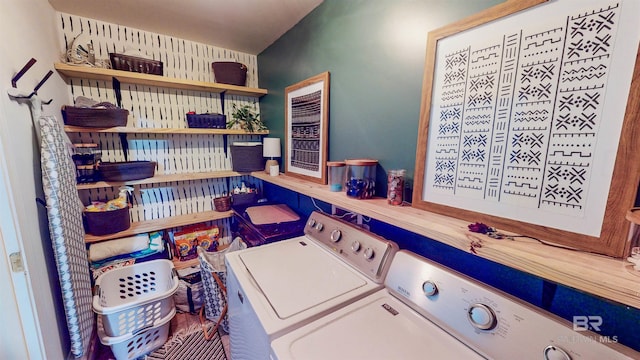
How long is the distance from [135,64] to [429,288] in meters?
2.52

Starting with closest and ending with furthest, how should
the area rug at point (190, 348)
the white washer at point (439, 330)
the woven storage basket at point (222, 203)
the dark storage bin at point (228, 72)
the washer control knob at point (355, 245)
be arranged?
the white washer at point (439, 330) → the washer control knob at point (355, 245) → the area rug at point (190, 348) → the dark storage bin at point (228, 72) → the woven storage basket at point (222, 203)

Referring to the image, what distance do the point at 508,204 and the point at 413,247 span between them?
1.50 feet

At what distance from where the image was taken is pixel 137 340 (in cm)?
162

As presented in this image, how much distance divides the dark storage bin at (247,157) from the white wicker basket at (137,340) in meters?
1.27

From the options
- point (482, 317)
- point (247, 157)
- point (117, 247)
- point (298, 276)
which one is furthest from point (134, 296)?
point (482, 317)

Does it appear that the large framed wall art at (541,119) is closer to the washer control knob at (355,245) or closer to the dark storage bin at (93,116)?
the washer control knob at (355,245)

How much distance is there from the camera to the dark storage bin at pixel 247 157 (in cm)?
224

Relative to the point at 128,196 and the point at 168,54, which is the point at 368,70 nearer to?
the point at 168,54

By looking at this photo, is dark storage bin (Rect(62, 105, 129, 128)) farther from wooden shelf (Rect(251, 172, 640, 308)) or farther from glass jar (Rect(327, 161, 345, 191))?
wooden shelf (Rect(251, 172, 640, 308))

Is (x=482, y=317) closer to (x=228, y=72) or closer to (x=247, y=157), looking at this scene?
(x=247, y=157)

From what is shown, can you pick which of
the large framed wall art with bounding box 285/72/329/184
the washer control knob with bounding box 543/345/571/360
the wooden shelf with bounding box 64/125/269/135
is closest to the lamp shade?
the large framed wall art with bounding box 285/72/329/184

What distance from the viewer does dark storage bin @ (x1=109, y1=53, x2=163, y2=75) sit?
1861 millimetres

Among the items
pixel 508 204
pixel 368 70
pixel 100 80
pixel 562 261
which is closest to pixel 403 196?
pixel 508 204

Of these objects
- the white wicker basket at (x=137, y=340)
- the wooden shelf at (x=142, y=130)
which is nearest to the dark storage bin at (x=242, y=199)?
the wooden shelf at (x=142, y=130)
